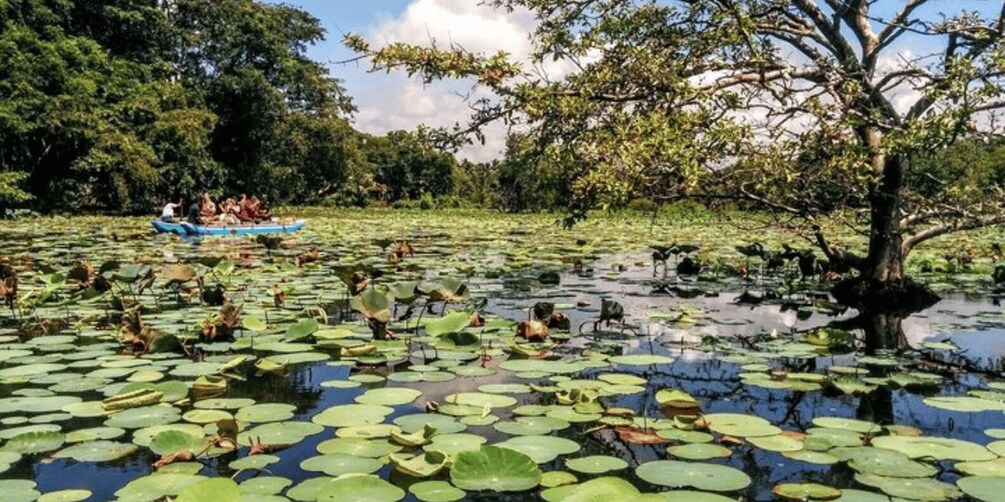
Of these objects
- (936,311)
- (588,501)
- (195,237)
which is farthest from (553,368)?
(195,237)

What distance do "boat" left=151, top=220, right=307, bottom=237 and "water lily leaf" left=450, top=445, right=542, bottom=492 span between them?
549 inches

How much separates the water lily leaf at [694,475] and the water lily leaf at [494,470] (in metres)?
0.36

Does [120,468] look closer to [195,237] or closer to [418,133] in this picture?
[418,133]

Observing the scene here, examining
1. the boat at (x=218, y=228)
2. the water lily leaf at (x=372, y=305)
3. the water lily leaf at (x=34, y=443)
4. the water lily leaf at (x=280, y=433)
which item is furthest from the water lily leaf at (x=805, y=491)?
the boat at (x=218, y=228)

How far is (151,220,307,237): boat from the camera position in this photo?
15039 mm

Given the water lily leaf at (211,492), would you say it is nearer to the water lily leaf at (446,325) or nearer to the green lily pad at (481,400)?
the green lily pad at (481,400)

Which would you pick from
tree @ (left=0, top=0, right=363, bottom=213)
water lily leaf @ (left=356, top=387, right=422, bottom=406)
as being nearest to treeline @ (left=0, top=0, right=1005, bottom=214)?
tree @ (left=0, top=0, right=363, bottom=213)

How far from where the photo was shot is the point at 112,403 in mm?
3057

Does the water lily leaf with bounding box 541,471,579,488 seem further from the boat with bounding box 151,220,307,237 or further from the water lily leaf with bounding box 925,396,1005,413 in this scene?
the boat with bounding box 151,220,307,237

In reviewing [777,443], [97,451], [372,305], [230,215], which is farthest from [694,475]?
[230,215]

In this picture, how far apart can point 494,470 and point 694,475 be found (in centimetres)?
60

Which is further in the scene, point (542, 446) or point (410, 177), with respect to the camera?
point (410, 177)

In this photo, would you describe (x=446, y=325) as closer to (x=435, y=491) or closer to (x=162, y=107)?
(x=435, y=491)

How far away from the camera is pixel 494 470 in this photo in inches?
89.2
